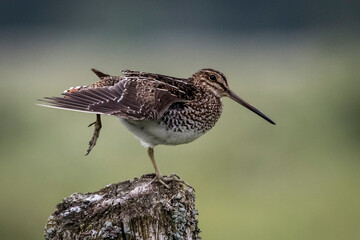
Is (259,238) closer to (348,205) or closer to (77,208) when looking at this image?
(348,205)

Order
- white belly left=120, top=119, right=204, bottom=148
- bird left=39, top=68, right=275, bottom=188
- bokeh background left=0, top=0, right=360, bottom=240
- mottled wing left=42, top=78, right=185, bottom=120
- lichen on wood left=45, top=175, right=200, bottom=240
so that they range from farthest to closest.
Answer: bokeh background left=0, top=0, right=360, bottom=240 → white belly left=120, top=119, right=204, bottom=148 → bird left=39, top=68, right=275, bottom=188 → mottled wing left=42, top=78, right=185, bottom=120 → lichen on wood left=45, top=175, right=200, bottom=240

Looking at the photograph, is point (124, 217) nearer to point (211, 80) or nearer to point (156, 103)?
point (156, 103)

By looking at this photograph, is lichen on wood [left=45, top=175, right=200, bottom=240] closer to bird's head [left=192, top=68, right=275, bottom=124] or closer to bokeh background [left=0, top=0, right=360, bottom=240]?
bird's head [left=192, top=68, right=275, bottom=124]

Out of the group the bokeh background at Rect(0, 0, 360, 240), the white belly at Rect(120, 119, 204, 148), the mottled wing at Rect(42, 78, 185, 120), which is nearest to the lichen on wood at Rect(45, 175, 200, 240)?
the mottled wing at Rect(42, 78, 185, 120)

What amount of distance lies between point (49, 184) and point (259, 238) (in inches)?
157

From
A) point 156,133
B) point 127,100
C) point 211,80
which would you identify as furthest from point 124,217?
point 211,80

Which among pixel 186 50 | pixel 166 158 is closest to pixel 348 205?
pixel 166 158

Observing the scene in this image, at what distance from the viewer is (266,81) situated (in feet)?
77.6

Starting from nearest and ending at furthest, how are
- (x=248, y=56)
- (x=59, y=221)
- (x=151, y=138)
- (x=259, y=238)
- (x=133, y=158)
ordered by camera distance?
(x=59, y=221), (x=151, y=138), (x=259, y=238), (x=133, y=158), (x=248, y=56)

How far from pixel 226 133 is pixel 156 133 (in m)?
9.97

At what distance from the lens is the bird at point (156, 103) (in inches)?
219

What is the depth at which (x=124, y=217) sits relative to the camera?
443 cm

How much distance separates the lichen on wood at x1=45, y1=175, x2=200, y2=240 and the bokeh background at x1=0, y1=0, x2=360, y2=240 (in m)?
6.36

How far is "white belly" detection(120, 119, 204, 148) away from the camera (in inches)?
240
